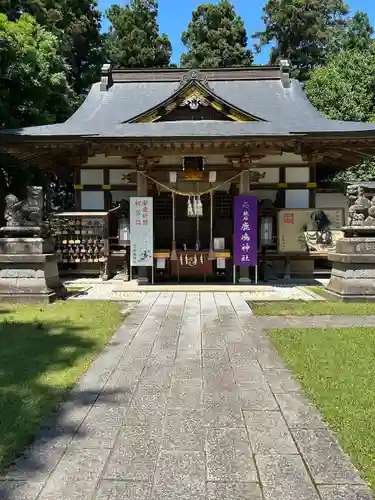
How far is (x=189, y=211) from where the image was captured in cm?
1098

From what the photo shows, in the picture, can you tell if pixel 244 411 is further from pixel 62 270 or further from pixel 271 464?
pixel 62 270

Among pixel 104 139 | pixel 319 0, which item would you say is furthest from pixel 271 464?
pixel 319 0

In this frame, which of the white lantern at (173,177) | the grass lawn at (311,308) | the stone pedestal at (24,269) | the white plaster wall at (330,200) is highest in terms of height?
the white lantern at (173,177)

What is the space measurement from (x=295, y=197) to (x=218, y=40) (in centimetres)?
2479

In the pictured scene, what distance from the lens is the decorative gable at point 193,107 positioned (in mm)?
11422

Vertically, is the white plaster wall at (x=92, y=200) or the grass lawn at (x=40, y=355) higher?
the white plaster wall at (x=92, y=200)

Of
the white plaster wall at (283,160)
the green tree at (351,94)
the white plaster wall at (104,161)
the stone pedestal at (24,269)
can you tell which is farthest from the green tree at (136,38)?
the stone pedestal at (24,269)

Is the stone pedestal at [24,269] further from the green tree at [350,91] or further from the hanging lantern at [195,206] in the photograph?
the green tree at [350,91]

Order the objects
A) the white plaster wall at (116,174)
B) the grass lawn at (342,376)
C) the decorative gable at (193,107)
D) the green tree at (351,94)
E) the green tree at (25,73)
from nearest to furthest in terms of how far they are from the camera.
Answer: the grass lawn at (342,376), the decorative gable at (193,107), the white plaster wall at (116,174), the green tree at (25,73), the green tree at (351,94)

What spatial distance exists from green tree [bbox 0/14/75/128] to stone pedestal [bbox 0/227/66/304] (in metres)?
7.23

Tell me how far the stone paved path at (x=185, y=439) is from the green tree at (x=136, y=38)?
31001 mm

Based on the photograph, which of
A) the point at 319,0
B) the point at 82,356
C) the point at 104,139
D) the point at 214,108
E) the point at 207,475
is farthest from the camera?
the point at 319,0

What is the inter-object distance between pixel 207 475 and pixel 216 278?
30.7 ft

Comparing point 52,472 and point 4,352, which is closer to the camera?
point 52,472
